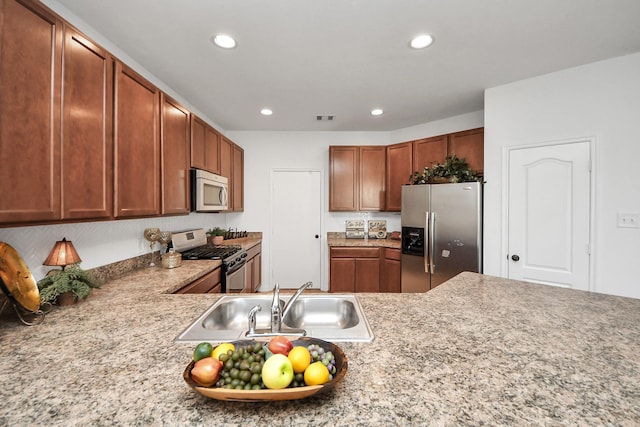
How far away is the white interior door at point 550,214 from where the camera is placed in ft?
7.49

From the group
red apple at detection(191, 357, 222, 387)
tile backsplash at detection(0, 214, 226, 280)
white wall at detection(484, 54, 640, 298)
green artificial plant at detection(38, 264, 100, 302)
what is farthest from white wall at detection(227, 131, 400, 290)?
red apple at detection(191, 357, 222, 387)

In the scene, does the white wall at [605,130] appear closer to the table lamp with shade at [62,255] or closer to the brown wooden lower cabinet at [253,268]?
the brown wooden lower cabinet at [253,268]

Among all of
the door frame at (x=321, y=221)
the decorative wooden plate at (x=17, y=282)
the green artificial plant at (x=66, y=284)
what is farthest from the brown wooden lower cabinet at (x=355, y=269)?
the decorative wooden plate at (x=17, y=282)

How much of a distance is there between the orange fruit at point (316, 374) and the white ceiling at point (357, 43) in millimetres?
1897

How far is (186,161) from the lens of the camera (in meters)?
2.43

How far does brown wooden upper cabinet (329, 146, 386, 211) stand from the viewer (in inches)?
161

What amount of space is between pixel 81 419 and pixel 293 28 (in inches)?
85.4

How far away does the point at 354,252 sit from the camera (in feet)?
12.5

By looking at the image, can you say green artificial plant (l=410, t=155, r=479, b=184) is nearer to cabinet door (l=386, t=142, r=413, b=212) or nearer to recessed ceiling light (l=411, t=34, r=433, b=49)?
cabinet door (l=386, t=142, r=413, b=212)

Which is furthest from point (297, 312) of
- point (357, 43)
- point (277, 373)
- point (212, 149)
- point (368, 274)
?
point (368, 274)

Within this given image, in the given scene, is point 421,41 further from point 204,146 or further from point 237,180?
point 237,180

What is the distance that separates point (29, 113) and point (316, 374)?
146 centimetres

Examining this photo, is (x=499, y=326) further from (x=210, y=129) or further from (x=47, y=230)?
(x=210, y=129)

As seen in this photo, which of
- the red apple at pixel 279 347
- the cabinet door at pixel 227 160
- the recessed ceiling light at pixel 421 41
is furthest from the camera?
the cabinet door at pixel 227 160
